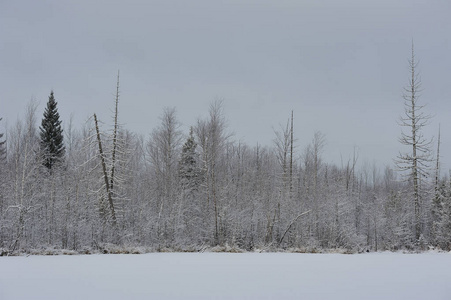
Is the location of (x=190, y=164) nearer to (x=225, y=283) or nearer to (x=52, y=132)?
(x=52, y=132)

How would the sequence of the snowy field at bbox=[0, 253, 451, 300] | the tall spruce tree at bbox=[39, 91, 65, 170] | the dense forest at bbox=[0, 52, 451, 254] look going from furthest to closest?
1. the tall spruce tree at bbox=[39, 91, 65, 170]
2. the dense forest at bbox=[0, 52, 451, 254]
3. the snowy field at bbox=[0, 253, 451, 300]

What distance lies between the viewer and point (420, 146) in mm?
20672

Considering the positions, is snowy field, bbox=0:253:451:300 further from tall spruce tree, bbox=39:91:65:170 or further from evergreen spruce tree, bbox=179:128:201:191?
tall spruce tree, bbox=39:91:65:170

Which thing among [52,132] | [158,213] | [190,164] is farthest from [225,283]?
[52,132]

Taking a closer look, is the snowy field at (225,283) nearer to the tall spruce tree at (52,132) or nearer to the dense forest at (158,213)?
the dense forest at (158,213)

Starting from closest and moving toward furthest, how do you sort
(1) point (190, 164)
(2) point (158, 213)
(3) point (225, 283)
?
(3) point (225, 283) → (2) point (158, 213) → (1) point (190, 164)

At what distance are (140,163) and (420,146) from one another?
32816 mm

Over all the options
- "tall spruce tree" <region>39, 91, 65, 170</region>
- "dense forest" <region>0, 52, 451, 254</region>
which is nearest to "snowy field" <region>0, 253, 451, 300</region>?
"dense forest" <region>0, 52, 451, 254</region>

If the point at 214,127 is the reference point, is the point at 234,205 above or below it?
below

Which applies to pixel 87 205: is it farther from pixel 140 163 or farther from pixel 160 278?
pixel 140 163

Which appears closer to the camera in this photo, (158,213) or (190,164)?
(158,213)

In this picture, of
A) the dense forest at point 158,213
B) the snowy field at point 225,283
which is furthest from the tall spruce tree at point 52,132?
the snowy field at point 225,283

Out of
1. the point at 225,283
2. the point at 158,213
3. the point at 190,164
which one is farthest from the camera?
the point at 190,164

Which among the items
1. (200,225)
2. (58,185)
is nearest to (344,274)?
(200,225)
